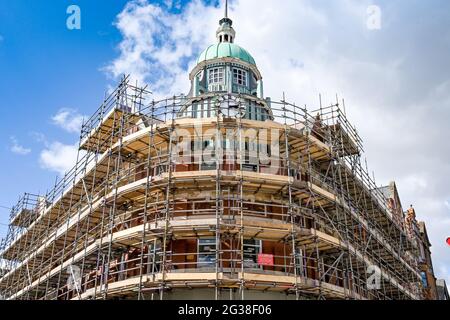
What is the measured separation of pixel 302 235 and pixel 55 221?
19046mm

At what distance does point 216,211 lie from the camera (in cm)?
2059

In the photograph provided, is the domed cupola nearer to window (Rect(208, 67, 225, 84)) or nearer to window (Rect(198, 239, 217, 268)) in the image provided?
window (Rect(208, 67, 225, 84))

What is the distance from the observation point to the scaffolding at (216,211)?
2050cm

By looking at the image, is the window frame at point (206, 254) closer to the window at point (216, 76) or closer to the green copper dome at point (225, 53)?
the window at point (216, 76)

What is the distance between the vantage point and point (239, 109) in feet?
77.3

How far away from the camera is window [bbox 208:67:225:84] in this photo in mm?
30388

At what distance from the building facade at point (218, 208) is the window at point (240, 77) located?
0.49 ft

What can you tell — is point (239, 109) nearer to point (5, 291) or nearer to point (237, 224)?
point (237, 224)

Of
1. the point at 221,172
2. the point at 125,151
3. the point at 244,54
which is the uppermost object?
the point at 244,54
